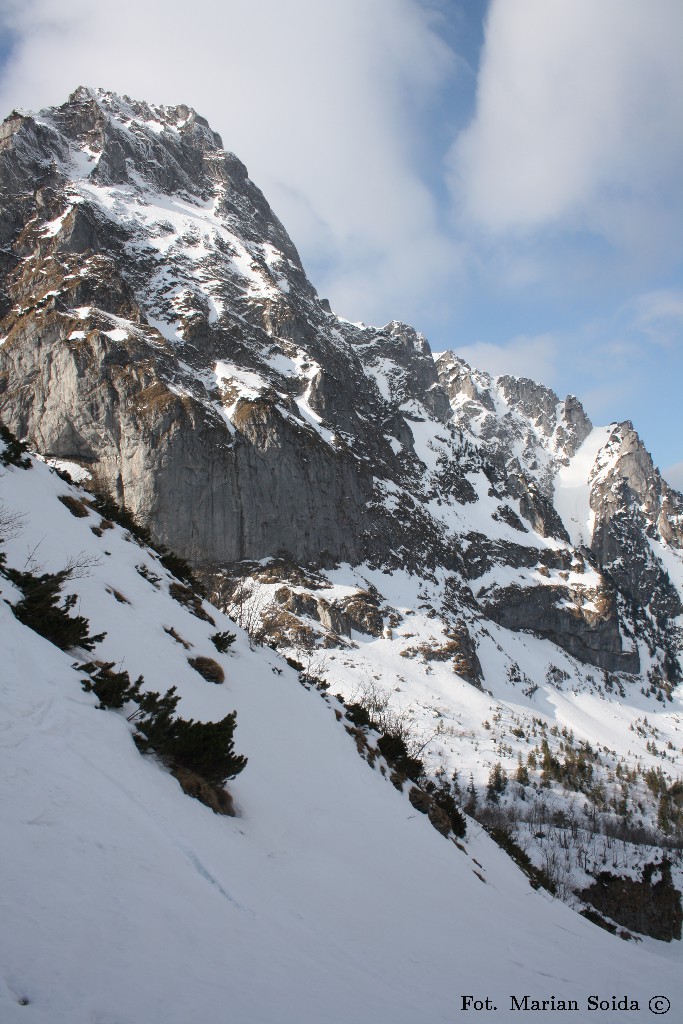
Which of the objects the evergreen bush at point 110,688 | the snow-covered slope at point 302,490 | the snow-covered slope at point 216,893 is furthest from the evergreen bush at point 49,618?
the snow-covered slope at point 302,490

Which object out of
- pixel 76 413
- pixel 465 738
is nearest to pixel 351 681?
pixel 465 738

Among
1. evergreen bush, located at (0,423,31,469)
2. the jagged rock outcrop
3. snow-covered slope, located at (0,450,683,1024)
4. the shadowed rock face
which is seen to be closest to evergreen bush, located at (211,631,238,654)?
snow-covered slope, located at (0,450,683,1024)

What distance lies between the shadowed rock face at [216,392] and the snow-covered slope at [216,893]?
68515mm

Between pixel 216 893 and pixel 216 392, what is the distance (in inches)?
3710

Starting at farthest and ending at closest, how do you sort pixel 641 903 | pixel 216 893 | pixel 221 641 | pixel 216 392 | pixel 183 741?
pixel 216 392 → pixel 641 903 → pixel 221 641 → pixel 183 741 → pixel 216 893

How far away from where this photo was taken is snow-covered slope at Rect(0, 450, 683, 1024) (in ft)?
9.10

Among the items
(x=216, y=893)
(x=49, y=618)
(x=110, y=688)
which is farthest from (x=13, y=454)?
(x=216, y=893)

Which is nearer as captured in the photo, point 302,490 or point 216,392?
point 302,490

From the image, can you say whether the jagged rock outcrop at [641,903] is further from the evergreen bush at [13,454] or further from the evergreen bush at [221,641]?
the evergreen bush at [13,454]

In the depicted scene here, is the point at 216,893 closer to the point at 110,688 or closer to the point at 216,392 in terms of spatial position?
the point at 110,688

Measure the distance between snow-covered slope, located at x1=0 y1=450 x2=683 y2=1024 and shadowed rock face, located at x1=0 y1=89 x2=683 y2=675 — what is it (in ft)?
225

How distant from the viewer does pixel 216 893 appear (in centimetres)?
412

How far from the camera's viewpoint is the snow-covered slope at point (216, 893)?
2.77m

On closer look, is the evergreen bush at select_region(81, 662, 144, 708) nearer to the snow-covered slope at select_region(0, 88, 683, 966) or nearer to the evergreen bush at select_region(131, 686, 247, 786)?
the evergreen bush at select_region(131, 686, 247, 786)
